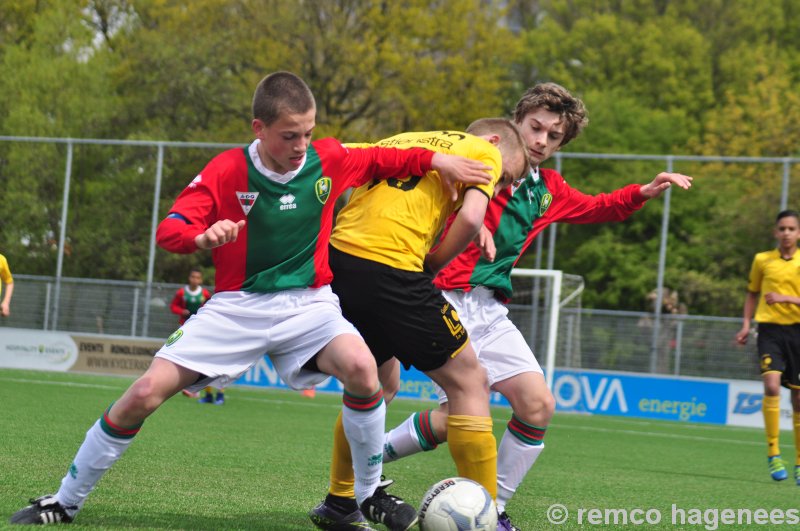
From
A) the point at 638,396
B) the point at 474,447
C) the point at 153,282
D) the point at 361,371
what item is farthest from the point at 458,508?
the point at 153,282

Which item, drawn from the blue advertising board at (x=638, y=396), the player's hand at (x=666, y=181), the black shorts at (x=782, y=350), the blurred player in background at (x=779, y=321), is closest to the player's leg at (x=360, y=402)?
the player's hand at (x=666, y=181)

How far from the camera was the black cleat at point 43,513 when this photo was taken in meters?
4.44

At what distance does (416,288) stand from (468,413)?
1.84 ft

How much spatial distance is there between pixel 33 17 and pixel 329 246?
105ft

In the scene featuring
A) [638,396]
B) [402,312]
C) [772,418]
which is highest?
[402,312]

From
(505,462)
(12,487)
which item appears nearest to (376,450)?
→ (505,462)

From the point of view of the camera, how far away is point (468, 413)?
4.75 m

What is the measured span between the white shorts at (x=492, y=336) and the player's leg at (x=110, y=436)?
5.10 ft

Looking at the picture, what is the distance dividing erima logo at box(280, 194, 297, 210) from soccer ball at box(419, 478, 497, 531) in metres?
1.26

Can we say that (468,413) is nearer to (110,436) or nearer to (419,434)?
(419,434)

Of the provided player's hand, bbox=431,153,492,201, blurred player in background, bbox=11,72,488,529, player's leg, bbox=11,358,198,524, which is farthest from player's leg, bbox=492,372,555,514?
player's leg, bbox=11,358,198,524

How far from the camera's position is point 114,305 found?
18.6 m

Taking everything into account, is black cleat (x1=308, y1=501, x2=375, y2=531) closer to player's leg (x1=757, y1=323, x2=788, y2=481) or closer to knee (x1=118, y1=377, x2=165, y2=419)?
knee (x1=118, y1=377, x2=165, y2=419)

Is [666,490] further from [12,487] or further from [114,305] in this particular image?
[114,305]
